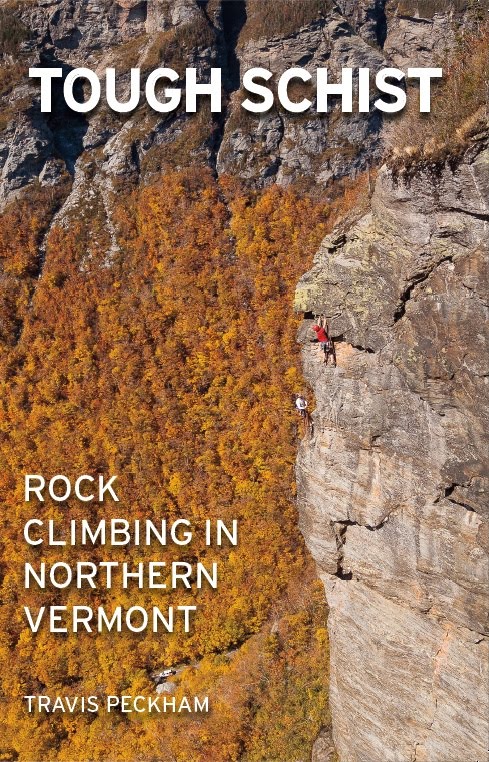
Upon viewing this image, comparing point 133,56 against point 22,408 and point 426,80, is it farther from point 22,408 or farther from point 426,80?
point 426,80

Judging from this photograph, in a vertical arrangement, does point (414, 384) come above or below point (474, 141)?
below

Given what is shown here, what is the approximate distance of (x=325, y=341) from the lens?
16.8 meters

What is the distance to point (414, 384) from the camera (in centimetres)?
1476

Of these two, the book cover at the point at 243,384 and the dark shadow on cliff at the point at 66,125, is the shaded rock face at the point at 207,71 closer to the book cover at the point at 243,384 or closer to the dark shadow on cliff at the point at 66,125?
the dark shadow on cliff at the point at 66,125

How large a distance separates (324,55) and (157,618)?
33.6 metres

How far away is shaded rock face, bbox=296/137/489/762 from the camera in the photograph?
45.1ft

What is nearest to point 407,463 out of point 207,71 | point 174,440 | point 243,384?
point 243,384

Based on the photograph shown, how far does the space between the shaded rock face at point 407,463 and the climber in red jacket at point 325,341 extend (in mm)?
215

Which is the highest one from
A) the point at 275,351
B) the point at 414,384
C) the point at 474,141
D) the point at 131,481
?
the point at 474,141

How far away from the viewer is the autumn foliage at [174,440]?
95.2 ft

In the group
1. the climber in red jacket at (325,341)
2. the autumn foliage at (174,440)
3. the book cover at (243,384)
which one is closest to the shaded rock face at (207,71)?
the book cover at (243,384)

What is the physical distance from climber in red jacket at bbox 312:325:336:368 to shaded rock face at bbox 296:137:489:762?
0.21 metres

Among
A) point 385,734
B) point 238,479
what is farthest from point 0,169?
point 385,734

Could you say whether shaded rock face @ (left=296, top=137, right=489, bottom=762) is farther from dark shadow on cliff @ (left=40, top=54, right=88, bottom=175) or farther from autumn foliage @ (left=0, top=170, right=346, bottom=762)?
dark shadow on cliff @ (left=40, top=54, right=88, bottom=175)
